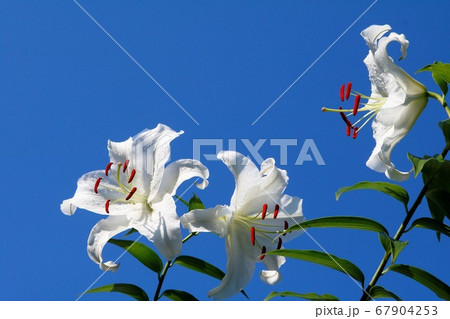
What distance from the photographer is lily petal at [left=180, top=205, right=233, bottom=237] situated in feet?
4.32

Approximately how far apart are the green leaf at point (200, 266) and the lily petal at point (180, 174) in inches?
6.9

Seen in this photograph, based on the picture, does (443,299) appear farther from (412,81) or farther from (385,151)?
(412,81)

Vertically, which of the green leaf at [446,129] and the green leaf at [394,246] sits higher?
the green leaf at [446,129]

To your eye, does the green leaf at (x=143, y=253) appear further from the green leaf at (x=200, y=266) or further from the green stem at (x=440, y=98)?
the green stem at (x=440, y=98)

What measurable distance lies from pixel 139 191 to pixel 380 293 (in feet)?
2.17

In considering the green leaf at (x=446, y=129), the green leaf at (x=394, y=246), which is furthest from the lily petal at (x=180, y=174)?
the green leaf at (x=446, y=129)

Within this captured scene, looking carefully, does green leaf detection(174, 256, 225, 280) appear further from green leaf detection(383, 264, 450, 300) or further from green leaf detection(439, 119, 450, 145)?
green leaf detection(439, 119, 450, 145)

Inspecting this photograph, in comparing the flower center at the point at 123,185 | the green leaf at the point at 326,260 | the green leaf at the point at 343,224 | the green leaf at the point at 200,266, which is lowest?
the green leaf at the point at 326,260

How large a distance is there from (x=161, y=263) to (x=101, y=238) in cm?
17

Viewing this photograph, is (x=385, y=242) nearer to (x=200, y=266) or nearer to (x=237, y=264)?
(x=237, y=264)

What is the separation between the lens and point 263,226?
1.44 meters

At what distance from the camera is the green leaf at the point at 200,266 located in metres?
1.47

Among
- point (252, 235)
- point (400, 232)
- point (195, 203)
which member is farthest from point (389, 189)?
point (195, 203)
